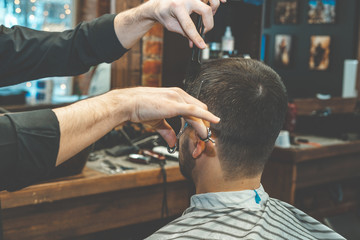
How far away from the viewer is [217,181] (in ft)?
4.89

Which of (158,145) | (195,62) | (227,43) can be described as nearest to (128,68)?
(158,145)

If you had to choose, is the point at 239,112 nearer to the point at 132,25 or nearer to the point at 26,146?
the point at 132,25

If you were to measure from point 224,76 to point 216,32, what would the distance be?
2247 millimetres

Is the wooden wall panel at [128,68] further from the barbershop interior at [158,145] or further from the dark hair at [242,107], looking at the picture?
the dark hair at [242,107]

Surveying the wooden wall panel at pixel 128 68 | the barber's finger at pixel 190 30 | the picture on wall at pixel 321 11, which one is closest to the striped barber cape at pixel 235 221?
the barber's finger at pixel 190 30

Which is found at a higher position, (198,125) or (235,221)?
(198,125)

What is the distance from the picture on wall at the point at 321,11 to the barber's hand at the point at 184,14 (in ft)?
14.1

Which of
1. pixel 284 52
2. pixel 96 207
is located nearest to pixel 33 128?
pixel 96 207

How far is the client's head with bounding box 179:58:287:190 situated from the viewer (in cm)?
136

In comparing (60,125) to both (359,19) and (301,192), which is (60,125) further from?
(359,19)

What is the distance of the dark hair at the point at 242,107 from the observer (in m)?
1.36

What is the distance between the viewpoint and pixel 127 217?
238cm

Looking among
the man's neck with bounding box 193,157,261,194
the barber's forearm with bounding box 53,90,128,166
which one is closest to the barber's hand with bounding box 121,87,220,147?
the barber's forearm with bounding box 53,90,128,166

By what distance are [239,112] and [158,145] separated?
155 centimetres
